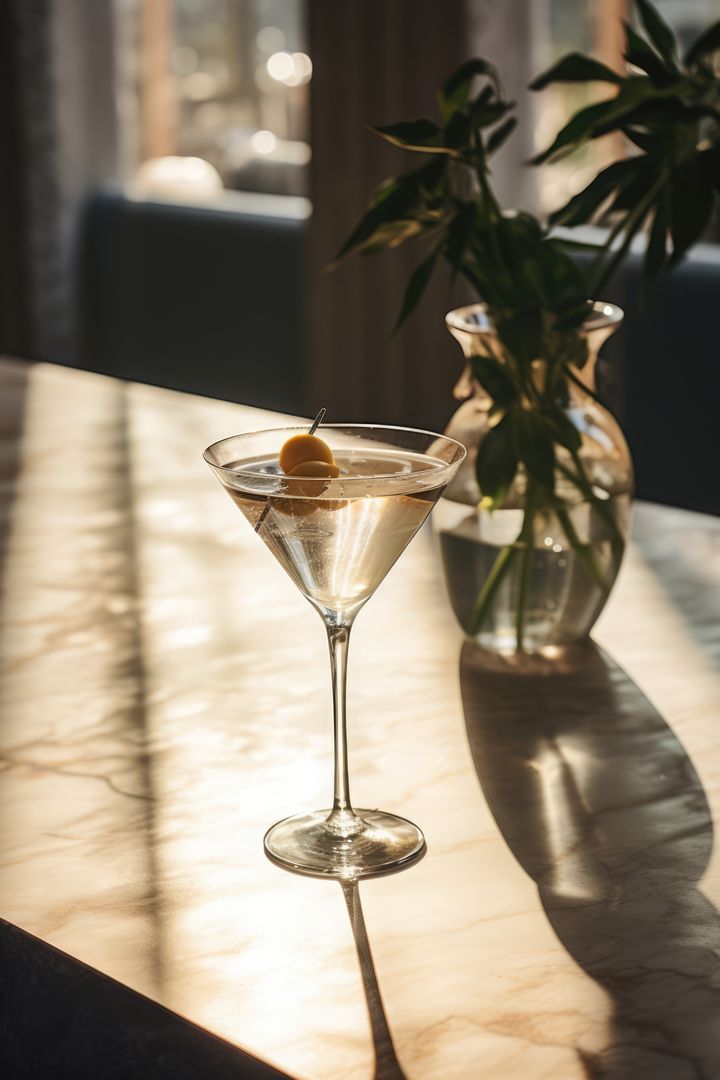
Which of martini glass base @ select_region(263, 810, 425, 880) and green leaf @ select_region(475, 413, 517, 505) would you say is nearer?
martini glass base @ select_region(263, 810, 425, 880)

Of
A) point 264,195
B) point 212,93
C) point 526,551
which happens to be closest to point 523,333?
point 526,551

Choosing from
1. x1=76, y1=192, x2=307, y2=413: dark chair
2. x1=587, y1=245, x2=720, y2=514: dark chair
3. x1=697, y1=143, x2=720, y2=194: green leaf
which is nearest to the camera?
x1=697, y1=143, x2=720, y2=194: green leaf

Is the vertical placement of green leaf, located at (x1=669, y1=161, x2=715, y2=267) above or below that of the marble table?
above

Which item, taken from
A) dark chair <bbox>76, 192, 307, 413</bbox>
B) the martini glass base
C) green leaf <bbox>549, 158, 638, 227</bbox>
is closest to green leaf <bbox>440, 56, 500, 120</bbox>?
green leaf <bbox>549, 158, 638, 227</bbox>

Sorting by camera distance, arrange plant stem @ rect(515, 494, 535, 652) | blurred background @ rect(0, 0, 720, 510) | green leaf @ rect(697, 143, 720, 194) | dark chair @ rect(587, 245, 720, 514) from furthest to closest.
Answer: blurred background @ rect(0, 0, 720, 510) → dark chair @ rect(587, 245, 720, 514) → plant stem @ rect(515, 494, 535, 652) → green leaf @ rect(697, 143, 720, 194)

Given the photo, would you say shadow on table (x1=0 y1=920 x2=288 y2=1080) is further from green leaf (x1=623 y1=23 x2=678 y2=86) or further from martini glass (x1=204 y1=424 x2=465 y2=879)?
green leaf (x1=623 y1=23 x2=678 y2=86)

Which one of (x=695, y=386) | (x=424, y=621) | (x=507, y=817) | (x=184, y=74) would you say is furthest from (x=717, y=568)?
(x=184, y=74)

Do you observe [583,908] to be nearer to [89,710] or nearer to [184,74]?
[89,710]
